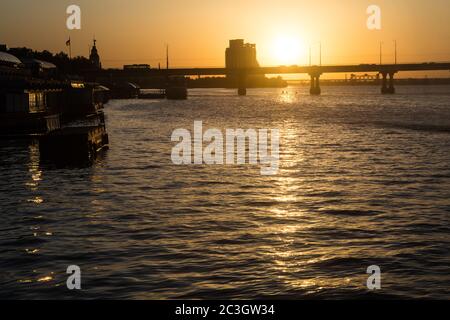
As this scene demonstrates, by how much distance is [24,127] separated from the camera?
64.8 m

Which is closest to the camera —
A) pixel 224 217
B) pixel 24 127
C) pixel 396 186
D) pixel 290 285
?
pixel 290 285

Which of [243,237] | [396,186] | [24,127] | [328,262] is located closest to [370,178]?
[396,186]

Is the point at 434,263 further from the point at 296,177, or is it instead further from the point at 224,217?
the point at 296,177

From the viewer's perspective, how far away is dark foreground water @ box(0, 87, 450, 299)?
1719 centimetres

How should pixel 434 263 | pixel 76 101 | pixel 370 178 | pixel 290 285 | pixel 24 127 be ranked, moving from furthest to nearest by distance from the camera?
pixel 76 101, pixel 24 127, pixel 370 178, pixel 434 263, pixel 290 285

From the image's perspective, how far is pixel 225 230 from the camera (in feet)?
78.0

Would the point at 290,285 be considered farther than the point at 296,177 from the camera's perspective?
No

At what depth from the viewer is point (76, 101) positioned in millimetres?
103938

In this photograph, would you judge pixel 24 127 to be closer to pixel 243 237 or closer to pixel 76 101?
pixel 76 101

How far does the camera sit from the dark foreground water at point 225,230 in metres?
17.2

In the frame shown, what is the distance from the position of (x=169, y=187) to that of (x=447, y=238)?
16509 mm

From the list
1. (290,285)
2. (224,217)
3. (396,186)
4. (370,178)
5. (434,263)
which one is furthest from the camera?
(370,178)

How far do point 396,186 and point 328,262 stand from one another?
16795mm
